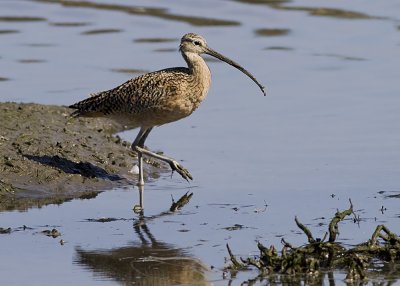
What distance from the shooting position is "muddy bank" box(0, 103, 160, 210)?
1098cm

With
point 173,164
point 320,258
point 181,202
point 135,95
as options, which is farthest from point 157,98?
point 320,258

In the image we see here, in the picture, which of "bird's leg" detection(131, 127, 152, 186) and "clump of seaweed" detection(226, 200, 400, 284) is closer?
"clump of seaweed" detection(226, 200, 400, 284)

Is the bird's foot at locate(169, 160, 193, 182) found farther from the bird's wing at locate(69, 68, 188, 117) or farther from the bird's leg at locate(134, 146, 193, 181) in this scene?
the bird's wing at locate(69, 68, 188, 117)

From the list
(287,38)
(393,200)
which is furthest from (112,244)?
(287,38)

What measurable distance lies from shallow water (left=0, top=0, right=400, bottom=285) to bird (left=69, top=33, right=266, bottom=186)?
0.45m

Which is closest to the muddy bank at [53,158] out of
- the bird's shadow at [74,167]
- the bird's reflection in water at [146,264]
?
the bird's shadow at [74,167]

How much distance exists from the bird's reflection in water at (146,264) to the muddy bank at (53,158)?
5.48 ft

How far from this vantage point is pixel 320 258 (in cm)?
839

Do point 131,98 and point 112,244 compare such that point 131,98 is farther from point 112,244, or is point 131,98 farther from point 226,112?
→ point 112,244

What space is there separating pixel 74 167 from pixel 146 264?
9.95 feet

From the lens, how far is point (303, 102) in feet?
46.2

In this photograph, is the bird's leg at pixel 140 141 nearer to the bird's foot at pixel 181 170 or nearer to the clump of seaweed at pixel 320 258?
the bird's foot at pixel 181 170

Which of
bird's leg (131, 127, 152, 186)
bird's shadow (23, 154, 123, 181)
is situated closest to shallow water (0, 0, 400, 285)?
bird's leg (131, 127, 152, 186)

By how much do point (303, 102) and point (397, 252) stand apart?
5729 millimetres
